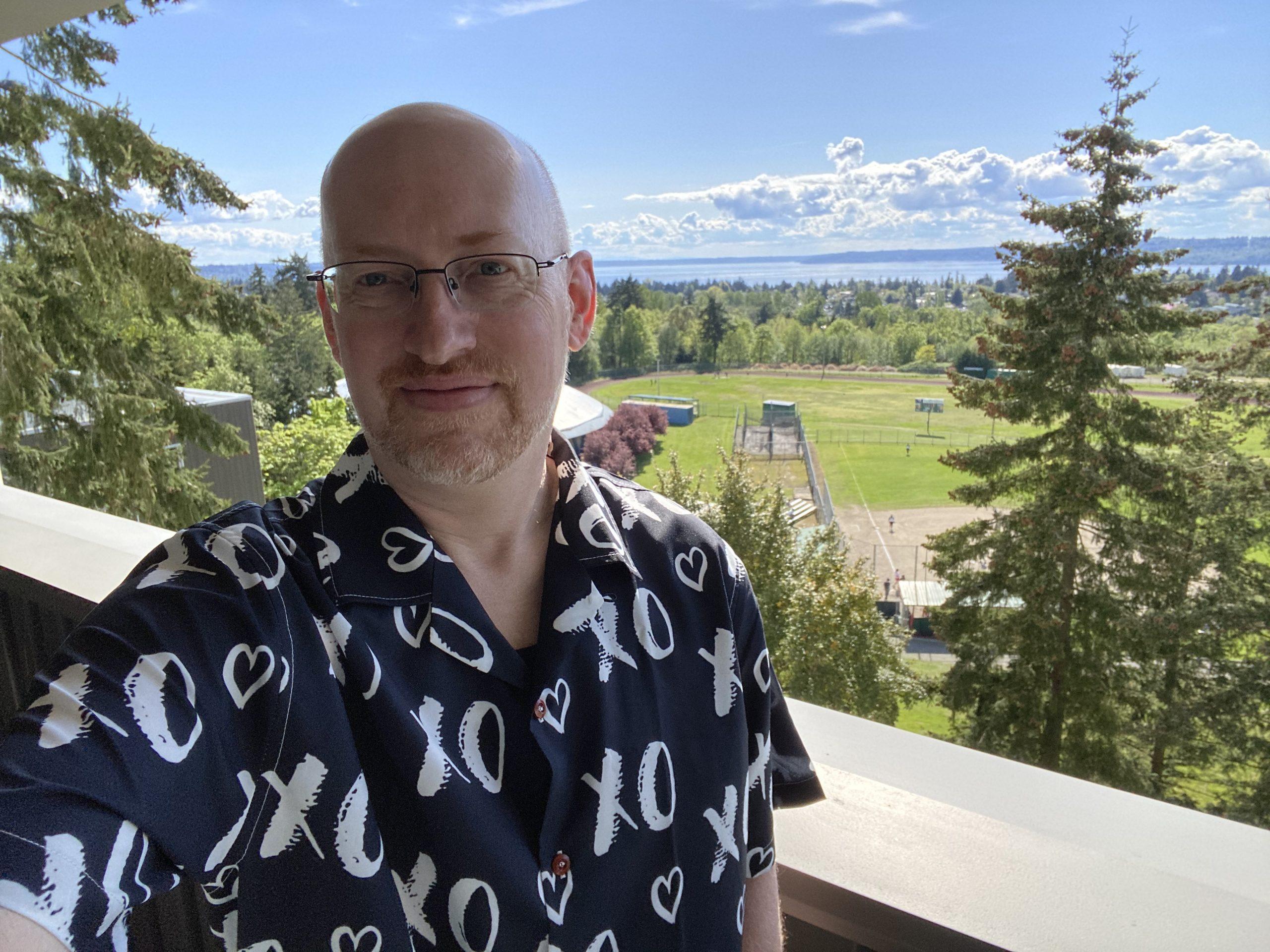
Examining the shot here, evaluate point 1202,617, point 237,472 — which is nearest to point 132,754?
point 1202,617

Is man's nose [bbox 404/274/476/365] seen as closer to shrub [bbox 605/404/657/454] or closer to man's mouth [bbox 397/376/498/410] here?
man's mouth [bbox 397/376/498/410]

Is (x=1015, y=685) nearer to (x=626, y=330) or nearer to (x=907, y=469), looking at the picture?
(x=907, y=469)

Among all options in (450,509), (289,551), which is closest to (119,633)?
(289,551)

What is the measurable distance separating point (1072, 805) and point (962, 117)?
28.9 ft

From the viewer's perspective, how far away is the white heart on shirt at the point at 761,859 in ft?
2.27

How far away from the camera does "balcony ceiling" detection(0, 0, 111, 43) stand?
157cm

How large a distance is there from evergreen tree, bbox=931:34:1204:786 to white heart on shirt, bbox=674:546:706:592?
666 cm

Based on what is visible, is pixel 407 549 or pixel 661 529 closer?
pixel 407 549

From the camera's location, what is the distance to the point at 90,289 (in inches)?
200

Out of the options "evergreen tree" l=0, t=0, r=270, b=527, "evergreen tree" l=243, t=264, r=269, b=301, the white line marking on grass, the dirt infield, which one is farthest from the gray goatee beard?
the dirt infield

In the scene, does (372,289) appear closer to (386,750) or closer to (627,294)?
(386,750)

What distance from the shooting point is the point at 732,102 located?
33.2 ft

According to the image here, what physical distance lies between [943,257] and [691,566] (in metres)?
5.45

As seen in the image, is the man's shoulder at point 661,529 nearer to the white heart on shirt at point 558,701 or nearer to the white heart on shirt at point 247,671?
the white heart on shirt at point 558,701
